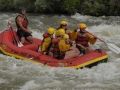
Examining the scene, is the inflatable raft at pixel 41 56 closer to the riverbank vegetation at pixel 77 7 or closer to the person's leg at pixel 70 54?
the person's leg at pixel 70 54

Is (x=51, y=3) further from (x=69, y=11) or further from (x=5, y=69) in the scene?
(x=5, y=69)

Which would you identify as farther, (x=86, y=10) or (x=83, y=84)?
(x=86, y=10)

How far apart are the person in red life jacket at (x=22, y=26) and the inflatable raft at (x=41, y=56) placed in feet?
0.60

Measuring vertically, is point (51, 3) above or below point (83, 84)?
below

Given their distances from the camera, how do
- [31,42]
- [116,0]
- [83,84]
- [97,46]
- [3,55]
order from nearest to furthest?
[83,84] < [3,55] < [31,42] < [97,46] < [116,0]

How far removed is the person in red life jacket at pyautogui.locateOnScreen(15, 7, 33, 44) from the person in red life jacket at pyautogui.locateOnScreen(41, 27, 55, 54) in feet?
4.01

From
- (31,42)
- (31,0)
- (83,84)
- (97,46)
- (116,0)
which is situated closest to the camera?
(83,84)

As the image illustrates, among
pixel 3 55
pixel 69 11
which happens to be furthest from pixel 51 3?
pixel 3 55

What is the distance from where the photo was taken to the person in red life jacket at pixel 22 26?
848 cm

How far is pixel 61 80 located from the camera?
22.1 ft

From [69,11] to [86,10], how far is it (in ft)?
2.83

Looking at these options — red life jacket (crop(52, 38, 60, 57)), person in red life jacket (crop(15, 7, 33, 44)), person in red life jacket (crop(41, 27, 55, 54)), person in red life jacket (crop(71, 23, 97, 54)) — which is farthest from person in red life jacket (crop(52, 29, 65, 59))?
person in red life jacket (crop(15, 7, 33, 44))

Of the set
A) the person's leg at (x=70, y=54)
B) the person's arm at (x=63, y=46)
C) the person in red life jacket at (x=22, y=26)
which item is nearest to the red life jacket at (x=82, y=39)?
the person's leg at (x=70, y=54)

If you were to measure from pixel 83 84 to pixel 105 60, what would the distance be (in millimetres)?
1156
